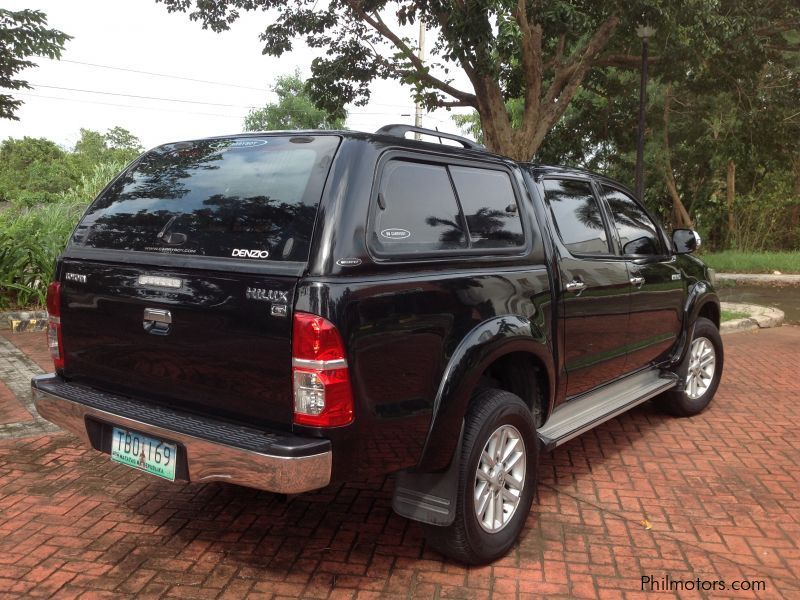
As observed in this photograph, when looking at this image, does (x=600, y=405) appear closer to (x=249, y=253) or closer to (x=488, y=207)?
(x=488, y=207)

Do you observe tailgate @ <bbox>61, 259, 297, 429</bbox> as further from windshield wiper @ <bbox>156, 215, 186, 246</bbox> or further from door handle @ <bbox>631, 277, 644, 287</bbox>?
door handle @ <bbox>631, 277, 644, 287</bbox>

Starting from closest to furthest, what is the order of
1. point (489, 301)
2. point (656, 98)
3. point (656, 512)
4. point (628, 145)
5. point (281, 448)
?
point (281, 448)
point (489, 301)
point (656, 512)
point (628, 145)
point (656, 98)

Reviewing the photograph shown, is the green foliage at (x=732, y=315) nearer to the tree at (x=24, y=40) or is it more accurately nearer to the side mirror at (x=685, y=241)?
the side mirror at (x=685, y=241)

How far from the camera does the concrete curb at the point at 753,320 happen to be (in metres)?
9.48

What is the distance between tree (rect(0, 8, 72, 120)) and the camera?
14203 millimetres

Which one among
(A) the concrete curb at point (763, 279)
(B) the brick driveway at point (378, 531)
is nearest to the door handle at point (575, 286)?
(B) the brick driveway at point (378, 531)

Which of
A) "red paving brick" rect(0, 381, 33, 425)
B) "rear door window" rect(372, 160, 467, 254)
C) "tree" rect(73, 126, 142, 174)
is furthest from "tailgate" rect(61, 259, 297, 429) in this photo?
"tree" rect(73, 126, 142, 174)

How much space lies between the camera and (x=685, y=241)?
16.6ft

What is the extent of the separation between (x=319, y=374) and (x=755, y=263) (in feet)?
56.4

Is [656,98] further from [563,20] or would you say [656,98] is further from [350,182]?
[350,182]

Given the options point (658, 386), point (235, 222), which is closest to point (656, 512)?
point (658, 386)

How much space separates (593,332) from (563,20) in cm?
776

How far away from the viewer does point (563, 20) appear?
10.2 metres

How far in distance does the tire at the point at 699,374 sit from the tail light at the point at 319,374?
11.6 feet
